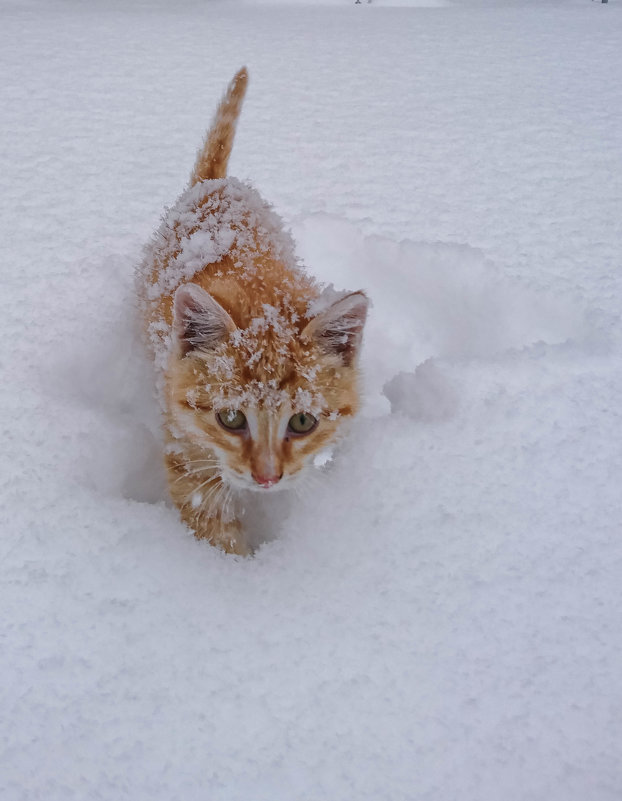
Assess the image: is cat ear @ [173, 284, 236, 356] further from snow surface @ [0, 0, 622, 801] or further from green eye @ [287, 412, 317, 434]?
snow surface @ [0, 0, 622, 801]

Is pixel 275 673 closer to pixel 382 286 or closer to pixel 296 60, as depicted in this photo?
pixel 382 286

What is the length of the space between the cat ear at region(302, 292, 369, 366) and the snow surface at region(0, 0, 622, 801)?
0.94 ft

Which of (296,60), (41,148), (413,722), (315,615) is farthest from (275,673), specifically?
(296,60)

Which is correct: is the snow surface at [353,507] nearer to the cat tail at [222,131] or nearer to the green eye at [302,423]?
the green eye at [302,423]

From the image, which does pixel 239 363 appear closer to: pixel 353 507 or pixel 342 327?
pixel 342 327

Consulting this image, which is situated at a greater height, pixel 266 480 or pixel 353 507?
pixel 266 480

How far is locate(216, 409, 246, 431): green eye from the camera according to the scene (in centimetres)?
149

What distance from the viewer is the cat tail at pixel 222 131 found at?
2225mm

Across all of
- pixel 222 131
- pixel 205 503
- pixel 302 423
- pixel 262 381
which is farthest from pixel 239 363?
pixel 222 131

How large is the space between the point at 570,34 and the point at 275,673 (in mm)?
5261

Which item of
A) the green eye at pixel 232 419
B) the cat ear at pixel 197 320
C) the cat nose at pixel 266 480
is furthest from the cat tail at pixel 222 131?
the cat nose at pixel 266 480

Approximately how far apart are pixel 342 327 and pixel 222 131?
1.14 m

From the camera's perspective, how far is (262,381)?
4.76 ft

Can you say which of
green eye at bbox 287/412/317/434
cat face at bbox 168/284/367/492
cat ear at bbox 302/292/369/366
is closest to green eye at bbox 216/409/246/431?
cat face at bbox 168/284/367/492
